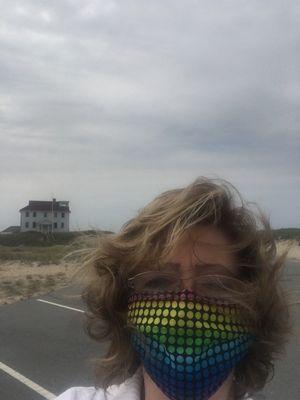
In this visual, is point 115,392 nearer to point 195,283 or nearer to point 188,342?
point 188,342

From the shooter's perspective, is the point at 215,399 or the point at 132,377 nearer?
the point at 215,399

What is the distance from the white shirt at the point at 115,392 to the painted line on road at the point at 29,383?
3815 millimetres

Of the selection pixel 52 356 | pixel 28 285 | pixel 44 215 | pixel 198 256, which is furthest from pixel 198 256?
pixel 44 215

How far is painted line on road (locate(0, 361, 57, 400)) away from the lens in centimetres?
568

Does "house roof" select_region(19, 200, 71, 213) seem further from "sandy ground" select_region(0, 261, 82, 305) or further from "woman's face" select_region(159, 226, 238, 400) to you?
"woman's face" select_region(159, 226, 238, 400)

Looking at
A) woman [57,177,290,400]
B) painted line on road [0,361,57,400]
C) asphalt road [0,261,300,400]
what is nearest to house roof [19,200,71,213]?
asphalt road [0,261,300,400]

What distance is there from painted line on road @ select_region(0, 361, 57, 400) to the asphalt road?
0.01m

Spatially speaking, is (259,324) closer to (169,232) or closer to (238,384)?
(238,384)

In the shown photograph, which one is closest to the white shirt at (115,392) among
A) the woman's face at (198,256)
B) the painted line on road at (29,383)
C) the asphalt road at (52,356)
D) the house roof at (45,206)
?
the woman's face at (198,256)

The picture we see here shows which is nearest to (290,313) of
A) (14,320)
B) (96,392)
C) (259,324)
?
(259,324)

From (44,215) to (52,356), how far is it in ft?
320

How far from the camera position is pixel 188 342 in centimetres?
181

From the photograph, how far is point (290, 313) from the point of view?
2.19 meters

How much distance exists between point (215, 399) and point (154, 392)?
213mm
